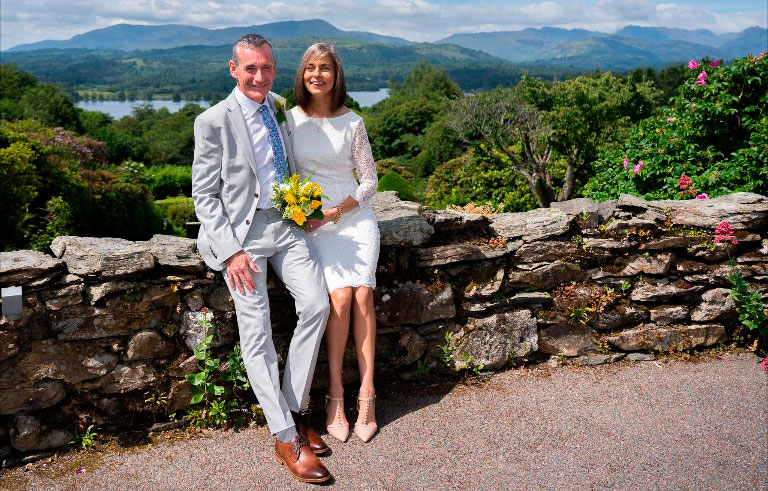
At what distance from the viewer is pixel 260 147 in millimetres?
3918

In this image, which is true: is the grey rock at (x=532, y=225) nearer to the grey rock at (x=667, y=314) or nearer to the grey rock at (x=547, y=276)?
the grey rock at (x=547, y=276)

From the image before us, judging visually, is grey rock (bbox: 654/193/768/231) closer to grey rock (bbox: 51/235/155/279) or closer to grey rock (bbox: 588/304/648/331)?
grey rock (bbox: 588/304/648/331)

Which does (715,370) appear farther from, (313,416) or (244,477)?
(244,477)

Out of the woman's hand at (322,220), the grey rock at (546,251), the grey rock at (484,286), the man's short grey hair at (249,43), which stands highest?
the man's short grey hair at (249,43)

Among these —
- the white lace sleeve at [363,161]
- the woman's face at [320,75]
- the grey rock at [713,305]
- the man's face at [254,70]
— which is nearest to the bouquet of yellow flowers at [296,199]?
the white lace sleeve at [363,161]

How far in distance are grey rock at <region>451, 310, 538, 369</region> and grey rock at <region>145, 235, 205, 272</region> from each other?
2.11 meters

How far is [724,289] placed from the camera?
5.11 metres

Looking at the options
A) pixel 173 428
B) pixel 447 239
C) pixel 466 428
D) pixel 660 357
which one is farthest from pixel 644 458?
pixel 173 428

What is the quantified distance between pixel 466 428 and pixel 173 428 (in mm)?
2011

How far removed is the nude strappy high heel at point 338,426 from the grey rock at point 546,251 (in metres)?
1.89

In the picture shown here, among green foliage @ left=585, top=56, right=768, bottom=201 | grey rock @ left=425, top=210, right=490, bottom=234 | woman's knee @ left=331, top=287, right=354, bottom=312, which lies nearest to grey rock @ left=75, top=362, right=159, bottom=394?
woman's knee @ left=331, top=287, right=354, bottom=312

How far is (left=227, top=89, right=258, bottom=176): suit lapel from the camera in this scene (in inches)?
148

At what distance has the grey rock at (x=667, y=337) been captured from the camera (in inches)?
197

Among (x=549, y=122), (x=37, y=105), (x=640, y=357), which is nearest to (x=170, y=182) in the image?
(x=37, y=105)
